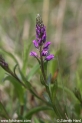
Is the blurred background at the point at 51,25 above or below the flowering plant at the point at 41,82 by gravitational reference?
above

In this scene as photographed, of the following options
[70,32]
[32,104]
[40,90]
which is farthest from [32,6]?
[32,104]

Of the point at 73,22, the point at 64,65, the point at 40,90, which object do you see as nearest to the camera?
the point at 40,90

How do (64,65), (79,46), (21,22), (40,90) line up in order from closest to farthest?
(40,90), (64,65), (79,46), (21,22)

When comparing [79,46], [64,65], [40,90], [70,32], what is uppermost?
[70,32]

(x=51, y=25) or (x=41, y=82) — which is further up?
(x=51, y=25)

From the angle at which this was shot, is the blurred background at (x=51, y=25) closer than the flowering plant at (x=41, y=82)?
No

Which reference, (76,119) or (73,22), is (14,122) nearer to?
(76,119)

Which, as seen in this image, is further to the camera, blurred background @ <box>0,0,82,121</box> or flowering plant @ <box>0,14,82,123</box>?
blurred background @ <box>0,0,82,121</box>

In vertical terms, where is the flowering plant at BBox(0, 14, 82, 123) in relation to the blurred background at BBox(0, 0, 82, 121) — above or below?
below

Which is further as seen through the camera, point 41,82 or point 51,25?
point 51,25

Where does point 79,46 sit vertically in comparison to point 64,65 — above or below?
above

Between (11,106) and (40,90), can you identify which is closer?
(11,106)
